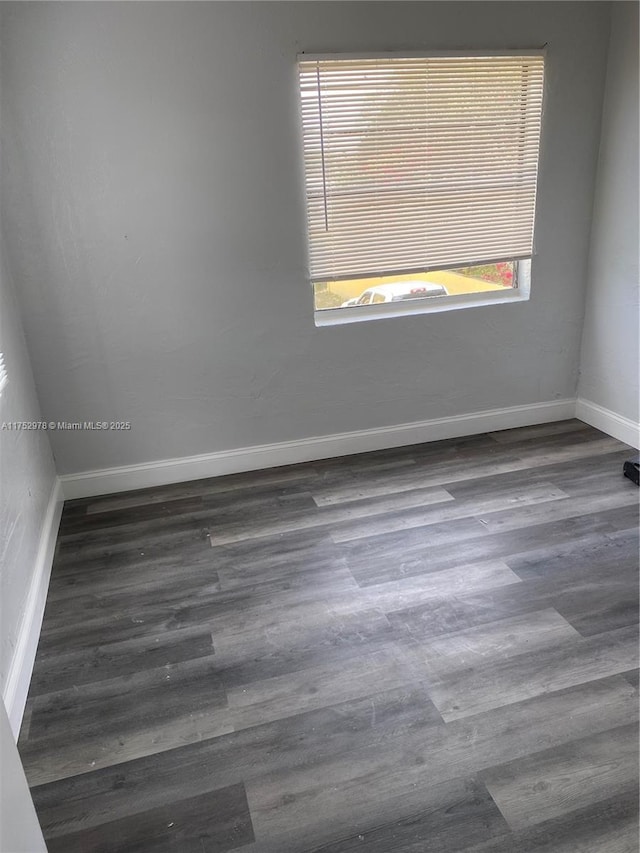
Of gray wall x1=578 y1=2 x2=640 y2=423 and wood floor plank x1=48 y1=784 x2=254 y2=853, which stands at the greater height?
gray wall x1=578 y1=2 x2=640 y2=423

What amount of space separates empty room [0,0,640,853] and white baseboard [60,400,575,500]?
1 cm

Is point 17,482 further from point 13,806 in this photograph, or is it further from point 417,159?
point 417,159

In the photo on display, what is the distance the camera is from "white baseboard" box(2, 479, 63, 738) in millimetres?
1662

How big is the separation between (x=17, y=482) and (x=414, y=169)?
2155mm

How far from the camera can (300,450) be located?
10.3ft

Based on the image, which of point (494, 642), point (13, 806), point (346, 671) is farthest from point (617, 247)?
point (13, 806)

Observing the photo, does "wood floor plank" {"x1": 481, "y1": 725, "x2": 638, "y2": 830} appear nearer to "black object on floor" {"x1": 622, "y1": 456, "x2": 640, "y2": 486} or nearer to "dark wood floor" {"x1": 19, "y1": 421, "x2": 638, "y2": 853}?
"dark wood floor" {"x1": 19, "y1": 421, "x2": 638, "y2": 853}

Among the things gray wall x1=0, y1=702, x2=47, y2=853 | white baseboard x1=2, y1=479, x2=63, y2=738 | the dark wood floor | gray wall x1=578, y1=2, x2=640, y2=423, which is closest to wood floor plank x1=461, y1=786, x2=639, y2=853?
the dark wood floor

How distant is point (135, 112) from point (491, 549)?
2.26 metres

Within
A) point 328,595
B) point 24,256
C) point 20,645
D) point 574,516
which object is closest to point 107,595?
point 20,645

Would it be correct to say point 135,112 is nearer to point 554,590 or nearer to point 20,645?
point 20,645

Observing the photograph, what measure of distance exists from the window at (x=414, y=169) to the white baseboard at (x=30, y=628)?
1594 millimetres

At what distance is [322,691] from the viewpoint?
5.68ft

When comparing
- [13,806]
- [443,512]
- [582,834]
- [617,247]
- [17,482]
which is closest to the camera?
[13,806]
